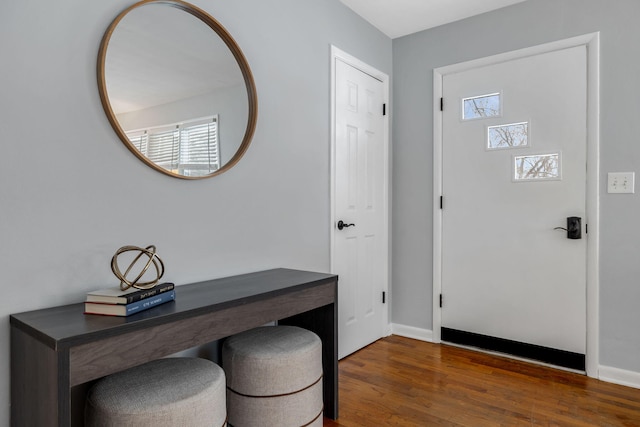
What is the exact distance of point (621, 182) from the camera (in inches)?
93.6

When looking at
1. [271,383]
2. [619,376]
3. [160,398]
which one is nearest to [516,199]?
[619,376]

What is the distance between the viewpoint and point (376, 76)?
3061 millimetres

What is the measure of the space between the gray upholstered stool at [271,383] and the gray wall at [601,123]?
5.51 ft

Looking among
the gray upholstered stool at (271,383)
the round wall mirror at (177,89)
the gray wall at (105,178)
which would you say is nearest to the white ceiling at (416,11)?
the gray wall at (105,178)

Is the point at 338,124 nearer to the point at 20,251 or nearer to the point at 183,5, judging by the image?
the point at 183,5

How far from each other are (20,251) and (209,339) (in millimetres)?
670

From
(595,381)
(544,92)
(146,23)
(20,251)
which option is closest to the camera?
Result: (20,251)

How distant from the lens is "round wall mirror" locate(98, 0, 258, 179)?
1535 millimetres

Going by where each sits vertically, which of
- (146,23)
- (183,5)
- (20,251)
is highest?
(183,5)

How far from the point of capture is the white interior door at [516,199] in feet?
8.36

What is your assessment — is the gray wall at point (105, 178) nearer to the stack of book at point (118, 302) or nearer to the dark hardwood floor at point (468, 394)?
the stack of book at point (118, 302)

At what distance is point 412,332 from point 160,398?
2.32 meters

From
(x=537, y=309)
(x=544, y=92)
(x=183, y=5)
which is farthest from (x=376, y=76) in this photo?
(x=537, y=309)

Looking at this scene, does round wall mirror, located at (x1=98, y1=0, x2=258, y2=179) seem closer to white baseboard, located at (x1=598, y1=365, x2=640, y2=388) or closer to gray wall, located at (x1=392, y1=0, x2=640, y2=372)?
gray wall, located at (x1=392, y1=0, x2=640, y2=372)
